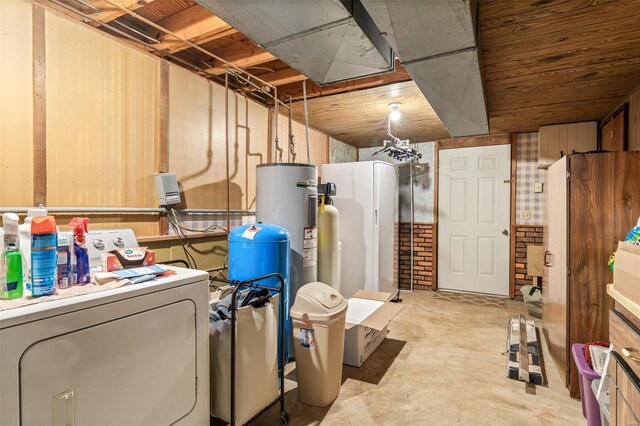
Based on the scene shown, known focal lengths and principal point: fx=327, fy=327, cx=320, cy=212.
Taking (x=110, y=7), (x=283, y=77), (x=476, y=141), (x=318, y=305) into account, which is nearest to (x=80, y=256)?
(x=318, y=305)

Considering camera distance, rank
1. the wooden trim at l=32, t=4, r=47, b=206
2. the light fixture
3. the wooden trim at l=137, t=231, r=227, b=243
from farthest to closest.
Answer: the light fixture → the wooden trim at l=137, t=231, r=227, b=243 → the wooden trim at l=32, t=4, r=47, b=206

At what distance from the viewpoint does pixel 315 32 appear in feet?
5.41

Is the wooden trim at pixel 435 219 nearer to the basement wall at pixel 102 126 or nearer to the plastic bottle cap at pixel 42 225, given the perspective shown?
the basement wall at pixel 102 126

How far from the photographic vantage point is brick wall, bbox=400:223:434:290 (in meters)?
5.14

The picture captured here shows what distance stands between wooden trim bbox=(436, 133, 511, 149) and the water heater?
120 inches

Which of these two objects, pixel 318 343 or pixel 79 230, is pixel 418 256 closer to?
pixel 318 343

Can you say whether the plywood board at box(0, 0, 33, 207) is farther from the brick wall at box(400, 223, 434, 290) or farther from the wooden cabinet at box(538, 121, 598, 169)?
the wooden cabinet at box(538, 121, 598, 169)

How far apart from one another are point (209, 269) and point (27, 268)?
170cm

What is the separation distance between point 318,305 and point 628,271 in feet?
4.86

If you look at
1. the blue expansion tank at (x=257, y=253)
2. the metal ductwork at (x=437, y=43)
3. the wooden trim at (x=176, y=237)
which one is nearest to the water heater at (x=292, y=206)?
the blue expansion tank at (x=257, y=253)

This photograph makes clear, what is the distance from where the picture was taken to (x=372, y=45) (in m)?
1.79

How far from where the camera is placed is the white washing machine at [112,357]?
0.98 meters

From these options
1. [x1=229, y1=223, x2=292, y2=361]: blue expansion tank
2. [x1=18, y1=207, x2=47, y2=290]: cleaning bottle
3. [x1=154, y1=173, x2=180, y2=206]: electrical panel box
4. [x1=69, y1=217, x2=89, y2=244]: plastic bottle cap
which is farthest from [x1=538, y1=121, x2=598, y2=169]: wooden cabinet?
[x1=18, y1=207, x2=47, y2=290]: cleaning bottle

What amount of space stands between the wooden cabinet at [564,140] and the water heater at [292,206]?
302cm
